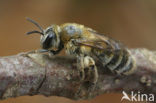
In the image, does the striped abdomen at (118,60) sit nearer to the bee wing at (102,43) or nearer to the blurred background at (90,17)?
the bee wing at (102,43)

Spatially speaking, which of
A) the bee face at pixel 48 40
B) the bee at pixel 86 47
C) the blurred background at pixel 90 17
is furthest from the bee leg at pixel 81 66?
the blurred background at pixel 90 17

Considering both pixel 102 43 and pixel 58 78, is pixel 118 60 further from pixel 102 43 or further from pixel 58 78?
pixel 58 78

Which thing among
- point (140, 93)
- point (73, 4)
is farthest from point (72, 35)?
point (73, 4)

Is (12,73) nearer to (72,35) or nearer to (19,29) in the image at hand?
(72,35)

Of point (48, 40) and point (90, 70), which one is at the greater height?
point (48, 40)

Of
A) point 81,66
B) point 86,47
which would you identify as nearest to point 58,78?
point 81,66

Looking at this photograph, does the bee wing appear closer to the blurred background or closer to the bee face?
the bee face
